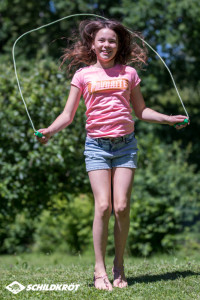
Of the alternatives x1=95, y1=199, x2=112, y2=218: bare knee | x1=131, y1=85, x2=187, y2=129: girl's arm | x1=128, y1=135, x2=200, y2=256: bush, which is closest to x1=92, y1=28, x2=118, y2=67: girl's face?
x1=131, y1=85, x2=187, y2=129: girl's arm

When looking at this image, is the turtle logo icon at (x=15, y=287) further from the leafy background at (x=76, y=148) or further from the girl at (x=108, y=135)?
the leafy background at (x=76, y=148)

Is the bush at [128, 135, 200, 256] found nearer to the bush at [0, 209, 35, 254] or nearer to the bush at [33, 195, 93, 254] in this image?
the bush at [33, 195, 93, 254]

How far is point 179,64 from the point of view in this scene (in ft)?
33.7

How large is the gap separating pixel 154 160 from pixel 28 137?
2813 mm

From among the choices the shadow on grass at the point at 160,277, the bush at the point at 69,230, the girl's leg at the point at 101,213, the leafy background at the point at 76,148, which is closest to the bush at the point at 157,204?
the leafy background at the point at 76,148

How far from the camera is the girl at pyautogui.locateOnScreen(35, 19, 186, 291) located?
3.01 m

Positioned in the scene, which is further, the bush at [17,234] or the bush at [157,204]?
the bush at [17,234]

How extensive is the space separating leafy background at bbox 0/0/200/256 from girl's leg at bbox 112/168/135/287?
1.10 m

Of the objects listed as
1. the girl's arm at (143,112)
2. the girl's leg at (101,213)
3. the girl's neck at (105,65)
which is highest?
the girl's neck at (105,65)

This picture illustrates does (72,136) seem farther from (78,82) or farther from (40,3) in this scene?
(40,3)

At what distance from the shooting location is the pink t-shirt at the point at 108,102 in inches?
119

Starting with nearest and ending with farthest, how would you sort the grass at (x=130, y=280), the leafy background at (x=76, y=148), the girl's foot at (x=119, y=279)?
the grass at (x=130, y=280), the girl's foot at (x=119, y=279), the leafy background at (x=76, y=148)

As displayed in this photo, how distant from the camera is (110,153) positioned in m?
3.03

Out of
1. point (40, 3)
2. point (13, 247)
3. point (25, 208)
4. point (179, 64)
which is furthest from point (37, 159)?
point (40, 3)
